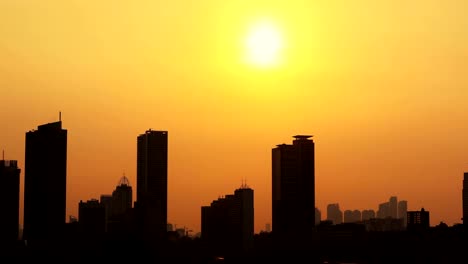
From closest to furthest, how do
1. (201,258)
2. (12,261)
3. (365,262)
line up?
1. (12,261)
2. (201,258)
3. (365,262)

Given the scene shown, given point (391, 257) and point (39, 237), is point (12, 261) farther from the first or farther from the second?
point (391, 257)

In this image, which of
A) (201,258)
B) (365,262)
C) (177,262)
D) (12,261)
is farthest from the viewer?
(365,262)

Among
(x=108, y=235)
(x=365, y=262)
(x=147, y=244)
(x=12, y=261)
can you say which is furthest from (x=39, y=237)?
(x=365, y=262)

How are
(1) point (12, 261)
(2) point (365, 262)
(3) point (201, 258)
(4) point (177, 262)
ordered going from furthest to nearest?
(2) point (365, 262) → (3) point (201, 258) → (4) point (177, 262) → (1) point (12, 261)

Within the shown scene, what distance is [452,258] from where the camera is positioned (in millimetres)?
177125

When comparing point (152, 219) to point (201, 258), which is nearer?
point (201, 258)

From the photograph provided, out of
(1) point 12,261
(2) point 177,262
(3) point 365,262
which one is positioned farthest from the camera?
(3) point 365,262

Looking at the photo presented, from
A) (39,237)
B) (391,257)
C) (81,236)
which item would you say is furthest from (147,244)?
(391,257)

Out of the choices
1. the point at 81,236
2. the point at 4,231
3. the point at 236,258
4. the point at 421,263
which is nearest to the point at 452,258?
the point at 421,263

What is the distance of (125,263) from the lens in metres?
158

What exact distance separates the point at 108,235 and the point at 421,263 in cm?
5846

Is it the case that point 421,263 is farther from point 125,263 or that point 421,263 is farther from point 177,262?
point 125,263

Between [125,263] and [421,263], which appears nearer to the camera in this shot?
[125,263]

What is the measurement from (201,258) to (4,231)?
4338cm
